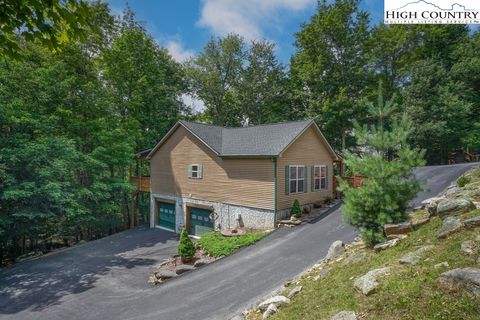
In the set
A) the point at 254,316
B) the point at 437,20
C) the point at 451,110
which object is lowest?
the point at 254,316

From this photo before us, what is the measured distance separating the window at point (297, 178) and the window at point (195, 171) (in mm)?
6555

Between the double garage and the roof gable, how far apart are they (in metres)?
4.56

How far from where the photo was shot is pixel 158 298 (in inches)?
420

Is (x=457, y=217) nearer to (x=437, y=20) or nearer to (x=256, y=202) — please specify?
(x=256, y=202)

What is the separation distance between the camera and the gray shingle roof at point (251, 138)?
1712 cm

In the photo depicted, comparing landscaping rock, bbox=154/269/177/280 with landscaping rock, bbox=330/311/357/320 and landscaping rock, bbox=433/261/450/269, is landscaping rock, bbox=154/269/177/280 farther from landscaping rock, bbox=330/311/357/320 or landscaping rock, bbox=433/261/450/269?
landscaping rock, bbox=433/261/450/269

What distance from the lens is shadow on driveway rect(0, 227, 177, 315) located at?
12231 millimetres

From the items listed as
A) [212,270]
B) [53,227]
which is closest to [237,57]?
[53,227]

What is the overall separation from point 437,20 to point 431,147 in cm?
2046

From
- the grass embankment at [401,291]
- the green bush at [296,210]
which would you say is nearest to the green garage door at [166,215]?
the green bush at [296,210]

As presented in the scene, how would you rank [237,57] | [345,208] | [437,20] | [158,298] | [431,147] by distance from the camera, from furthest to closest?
1. [237,57]
2. [431,147]
3. [437,20]
4. [158,298]
5. [345,208]

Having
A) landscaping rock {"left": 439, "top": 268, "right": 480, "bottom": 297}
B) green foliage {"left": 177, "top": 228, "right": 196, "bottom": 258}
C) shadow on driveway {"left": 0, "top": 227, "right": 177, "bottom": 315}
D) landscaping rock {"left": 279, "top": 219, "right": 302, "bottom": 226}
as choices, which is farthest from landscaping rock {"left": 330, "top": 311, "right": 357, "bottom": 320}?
landscaping rock {"left": 279, "top": 219, "right": 302, "bottom": 226}

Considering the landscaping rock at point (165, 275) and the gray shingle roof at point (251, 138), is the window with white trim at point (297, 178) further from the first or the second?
the landscaping rock at point (165, 275)

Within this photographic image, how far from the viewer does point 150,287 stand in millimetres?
12258
